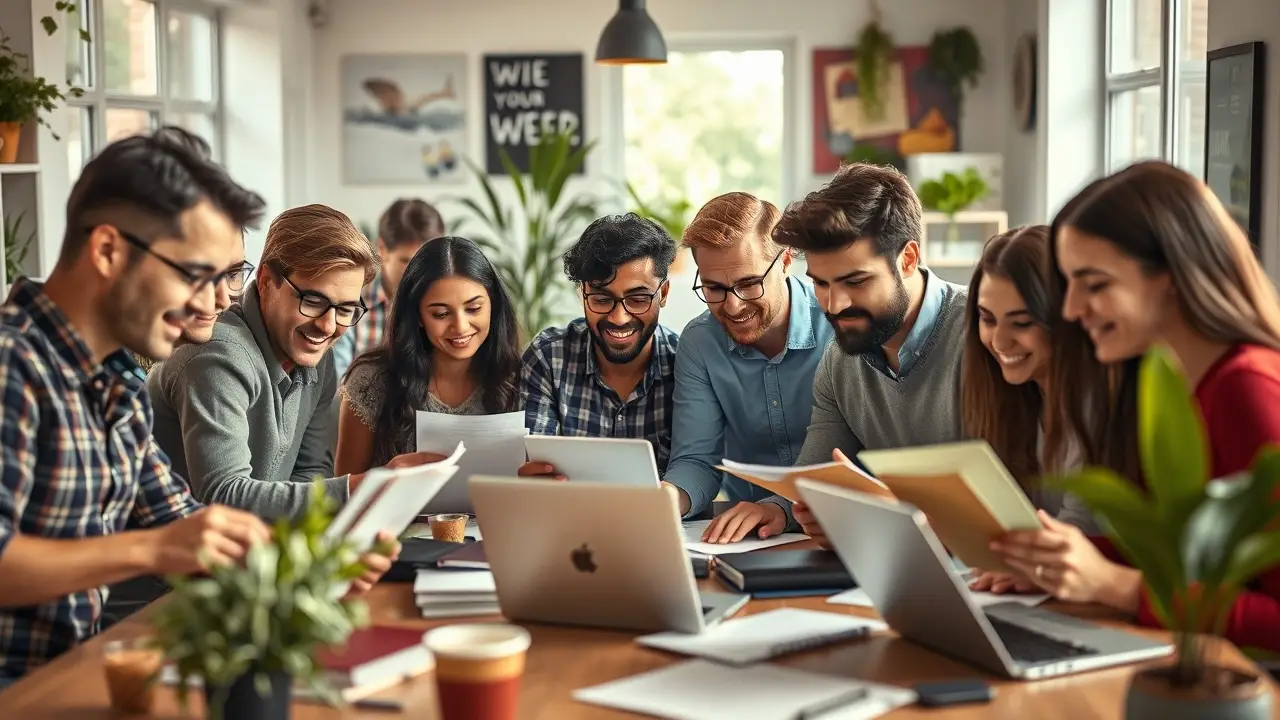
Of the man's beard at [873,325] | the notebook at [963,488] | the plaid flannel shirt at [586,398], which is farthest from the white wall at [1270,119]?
the notebook at [963,488]

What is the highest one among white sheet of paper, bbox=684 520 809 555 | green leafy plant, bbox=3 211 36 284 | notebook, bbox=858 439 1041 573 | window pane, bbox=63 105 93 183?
window pane, bbox=63 105 93 183

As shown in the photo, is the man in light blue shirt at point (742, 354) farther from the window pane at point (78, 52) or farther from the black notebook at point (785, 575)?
the window pane at point (78, 52)

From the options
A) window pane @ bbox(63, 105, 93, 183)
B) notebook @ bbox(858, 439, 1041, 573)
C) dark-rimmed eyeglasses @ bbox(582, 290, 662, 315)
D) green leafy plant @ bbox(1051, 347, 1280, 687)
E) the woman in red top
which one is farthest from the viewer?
window pane @ bbox(63, 105, 93, 183)

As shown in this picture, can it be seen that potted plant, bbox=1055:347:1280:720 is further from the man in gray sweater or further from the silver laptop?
the man in gray sweater

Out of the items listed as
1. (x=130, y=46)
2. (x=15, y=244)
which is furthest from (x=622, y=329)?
(x=130, y=46)

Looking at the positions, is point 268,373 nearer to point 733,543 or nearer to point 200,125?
point 733,543

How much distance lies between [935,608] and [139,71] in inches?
204

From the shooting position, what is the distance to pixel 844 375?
2859mm

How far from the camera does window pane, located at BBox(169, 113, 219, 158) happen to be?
20.9 feet

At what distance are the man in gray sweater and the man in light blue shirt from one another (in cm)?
18

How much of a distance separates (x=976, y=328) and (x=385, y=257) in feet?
10.3

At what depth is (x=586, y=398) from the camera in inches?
123

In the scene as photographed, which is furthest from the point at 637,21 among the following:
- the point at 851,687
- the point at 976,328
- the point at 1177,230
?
the point at 851,687

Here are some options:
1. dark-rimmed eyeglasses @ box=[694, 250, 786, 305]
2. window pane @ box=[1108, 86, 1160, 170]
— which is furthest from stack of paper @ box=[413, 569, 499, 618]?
window pane @ box=[1108, 86, 1160, 170]
